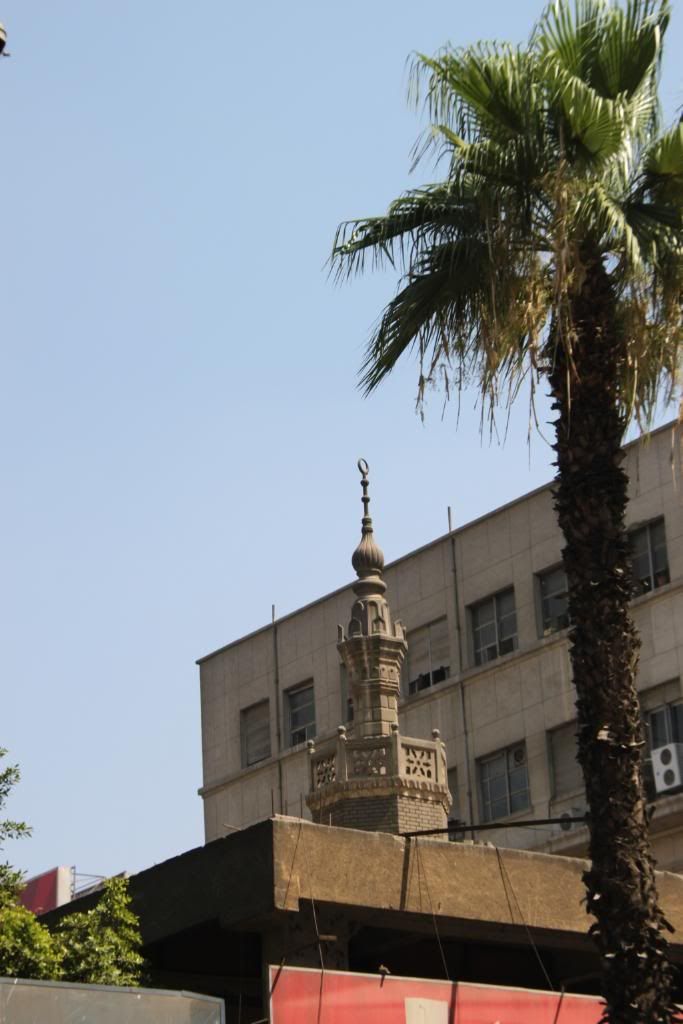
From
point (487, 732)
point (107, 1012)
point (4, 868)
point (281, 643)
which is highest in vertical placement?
point (281, 643)

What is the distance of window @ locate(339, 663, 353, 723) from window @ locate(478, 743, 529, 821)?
16.9 feet

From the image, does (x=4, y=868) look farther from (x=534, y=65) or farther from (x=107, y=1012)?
(x=534, y=65)

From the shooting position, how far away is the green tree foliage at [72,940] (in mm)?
20906

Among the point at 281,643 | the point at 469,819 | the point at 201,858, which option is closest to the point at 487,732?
the point at 469,819

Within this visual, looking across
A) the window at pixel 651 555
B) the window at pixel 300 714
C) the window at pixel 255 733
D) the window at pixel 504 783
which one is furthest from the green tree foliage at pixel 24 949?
the window at pixel 255 733

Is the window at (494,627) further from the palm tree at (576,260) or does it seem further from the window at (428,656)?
the palm tree at (576,260)

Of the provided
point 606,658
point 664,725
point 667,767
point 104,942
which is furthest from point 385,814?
point 606,658

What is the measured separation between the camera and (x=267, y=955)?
2141 centimetres

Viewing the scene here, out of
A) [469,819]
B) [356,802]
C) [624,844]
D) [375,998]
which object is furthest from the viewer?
[469,819]

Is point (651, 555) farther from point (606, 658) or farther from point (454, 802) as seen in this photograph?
point (606, 658)

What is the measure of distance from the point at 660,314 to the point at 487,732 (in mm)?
34549

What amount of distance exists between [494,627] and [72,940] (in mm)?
30703

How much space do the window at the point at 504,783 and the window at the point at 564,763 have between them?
1.01m

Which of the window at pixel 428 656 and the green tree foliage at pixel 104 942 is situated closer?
the green tree foliage at pixel 104 942
